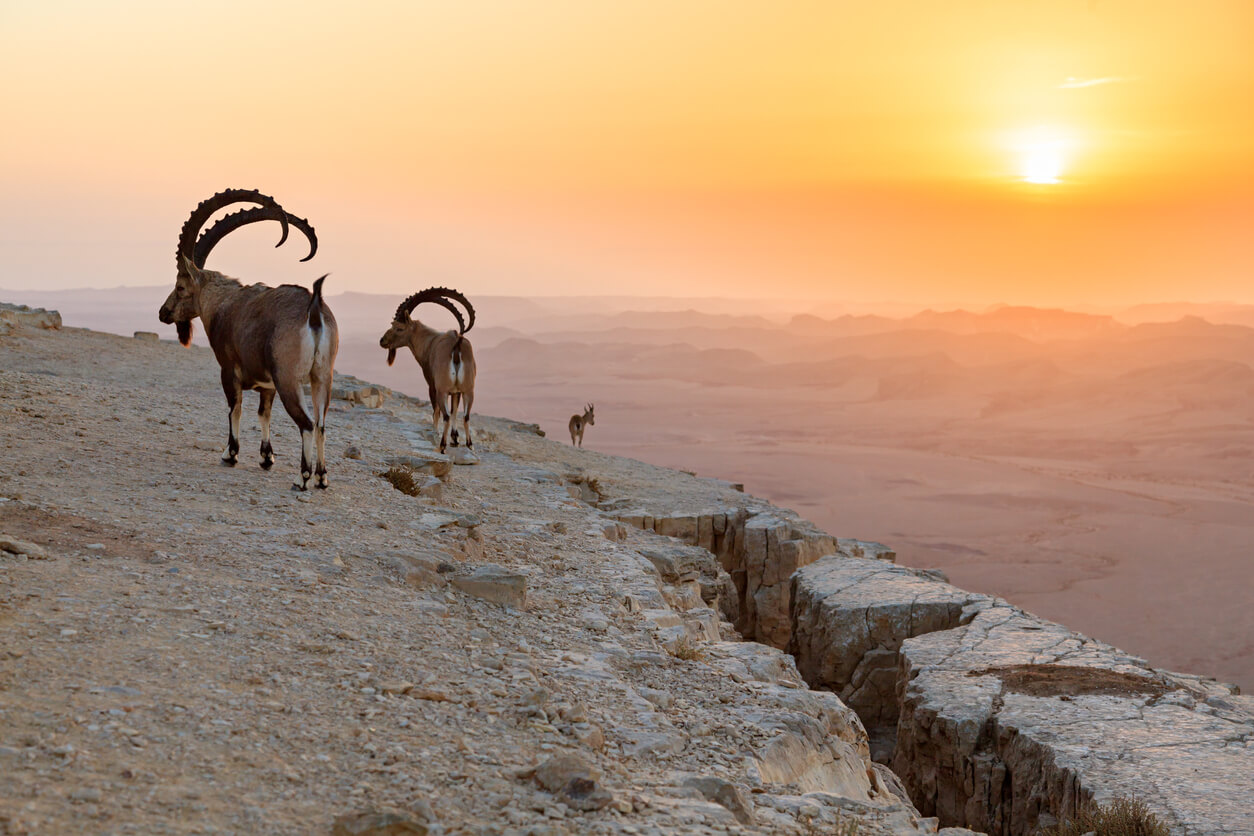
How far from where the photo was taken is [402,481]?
449 inches

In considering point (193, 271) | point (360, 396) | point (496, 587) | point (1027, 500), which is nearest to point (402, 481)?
point (193, 271)

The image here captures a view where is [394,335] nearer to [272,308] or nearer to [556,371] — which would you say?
[272,308]

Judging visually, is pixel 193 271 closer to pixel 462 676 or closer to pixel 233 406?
pixel 233 406

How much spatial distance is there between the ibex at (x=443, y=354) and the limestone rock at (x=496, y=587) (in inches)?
301

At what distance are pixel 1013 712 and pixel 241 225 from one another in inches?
386

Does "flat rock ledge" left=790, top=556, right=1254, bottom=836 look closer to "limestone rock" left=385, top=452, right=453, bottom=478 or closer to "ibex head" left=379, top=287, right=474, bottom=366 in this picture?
"limestone rock" left=385, top=452, right=453, bottom=478

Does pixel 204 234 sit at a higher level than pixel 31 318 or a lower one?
higher

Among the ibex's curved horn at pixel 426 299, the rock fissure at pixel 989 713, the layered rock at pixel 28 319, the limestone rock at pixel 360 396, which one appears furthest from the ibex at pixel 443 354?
the layered rock at pixel 28 319

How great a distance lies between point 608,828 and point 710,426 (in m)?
76.0

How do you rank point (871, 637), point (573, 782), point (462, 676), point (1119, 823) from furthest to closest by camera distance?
point (871, 637) → point (1119, 823) → point (462, 676) → point (573, 782)

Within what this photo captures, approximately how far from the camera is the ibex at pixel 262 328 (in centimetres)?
962

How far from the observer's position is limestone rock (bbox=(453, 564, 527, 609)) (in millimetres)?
7637

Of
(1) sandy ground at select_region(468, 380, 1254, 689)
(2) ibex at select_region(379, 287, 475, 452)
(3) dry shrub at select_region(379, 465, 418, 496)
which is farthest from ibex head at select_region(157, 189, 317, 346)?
(1) sandy ground at select_region(468, 380, 1254, 689)

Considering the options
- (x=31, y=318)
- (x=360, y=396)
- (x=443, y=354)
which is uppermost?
(x=31, y=318)
